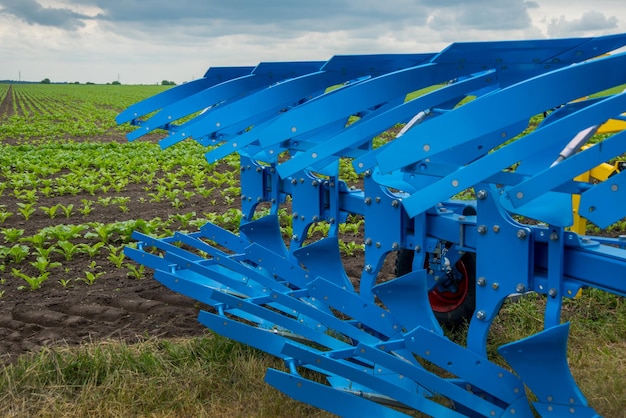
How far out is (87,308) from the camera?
15.6ft

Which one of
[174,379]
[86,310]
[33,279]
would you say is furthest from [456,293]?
[33,279]

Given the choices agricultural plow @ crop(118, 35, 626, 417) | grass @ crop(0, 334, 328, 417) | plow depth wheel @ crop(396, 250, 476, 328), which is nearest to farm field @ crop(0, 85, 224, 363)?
grass @ crop(0, 334, 328, 417)

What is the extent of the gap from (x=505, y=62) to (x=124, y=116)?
7.08ft

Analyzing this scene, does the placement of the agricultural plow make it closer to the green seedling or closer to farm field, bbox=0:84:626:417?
farm field, bbox=0:84:626:417

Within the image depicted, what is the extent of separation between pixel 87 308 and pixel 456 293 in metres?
2.39

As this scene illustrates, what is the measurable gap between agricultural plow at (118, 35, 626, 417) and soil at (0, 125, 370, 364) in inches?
32.1

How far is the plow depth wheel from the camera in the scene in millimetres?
3959

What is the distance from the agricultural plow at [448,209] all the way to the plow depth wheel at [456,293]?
0.25 metres

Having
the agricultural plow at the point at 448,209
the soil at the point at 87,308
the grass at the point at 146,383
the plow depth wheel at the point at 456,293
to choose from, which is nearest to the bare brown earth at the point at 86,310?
the soil at the point at 87,308

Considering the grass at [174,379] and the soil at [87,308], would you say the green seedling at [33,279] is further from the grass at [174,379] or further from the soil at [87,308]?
the grass at [174,379]

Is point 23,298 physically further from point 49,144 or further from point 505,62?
point 49,144

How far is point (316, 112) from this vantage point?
8.48 feet

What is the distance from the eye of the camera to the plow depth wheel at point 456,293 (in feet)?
13.0

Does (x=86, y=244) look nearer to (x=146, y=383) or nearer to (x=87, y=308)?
(x=87, y=308)
